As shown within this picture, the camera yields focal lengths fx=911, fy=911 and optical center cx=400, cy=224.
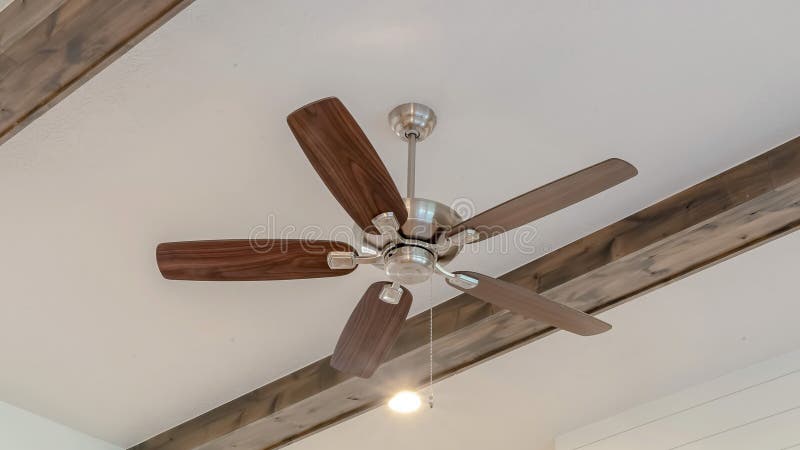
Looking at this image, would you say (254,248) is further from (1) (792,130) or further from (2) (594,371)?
(2) (594,371)

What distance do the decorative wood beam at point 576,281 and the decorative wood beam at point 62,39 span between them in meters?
1.48

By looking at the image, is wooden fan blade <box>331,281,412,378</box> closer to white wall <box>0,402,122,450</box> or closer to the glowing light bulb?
the glowing light bulb

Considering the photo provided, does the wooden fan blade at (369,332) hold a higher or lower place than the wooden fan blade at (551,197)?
lower

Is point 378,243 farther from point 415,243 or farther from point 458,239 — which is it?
point 458,239

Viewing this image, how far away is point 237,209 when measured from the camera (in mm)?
2783

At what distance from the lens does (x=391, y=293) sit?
7.39ft

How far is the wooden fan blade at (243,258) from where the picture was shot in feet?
6.96

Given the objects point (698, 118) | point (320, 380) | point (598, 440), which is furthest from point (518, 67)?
point (598, 440)

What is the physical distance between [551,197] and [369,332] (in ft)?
2.04

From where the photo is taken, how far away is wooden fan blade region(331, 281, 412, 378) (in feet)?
7.53

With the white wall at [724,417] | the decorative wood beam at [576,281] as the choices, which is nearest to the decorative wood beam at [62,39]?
the decorative wood beam at [576,281]

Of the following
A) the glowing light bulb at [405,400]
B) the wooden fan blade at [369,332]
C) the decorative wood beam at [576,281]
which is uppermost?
the decorative wood beam at [576,281]

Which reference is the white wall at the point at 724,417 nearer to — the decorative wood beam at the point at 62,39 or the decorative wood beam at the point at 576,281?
the decorative wood beam at the point at 576,281

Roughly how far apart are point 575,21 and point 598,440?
2154 millimetres
